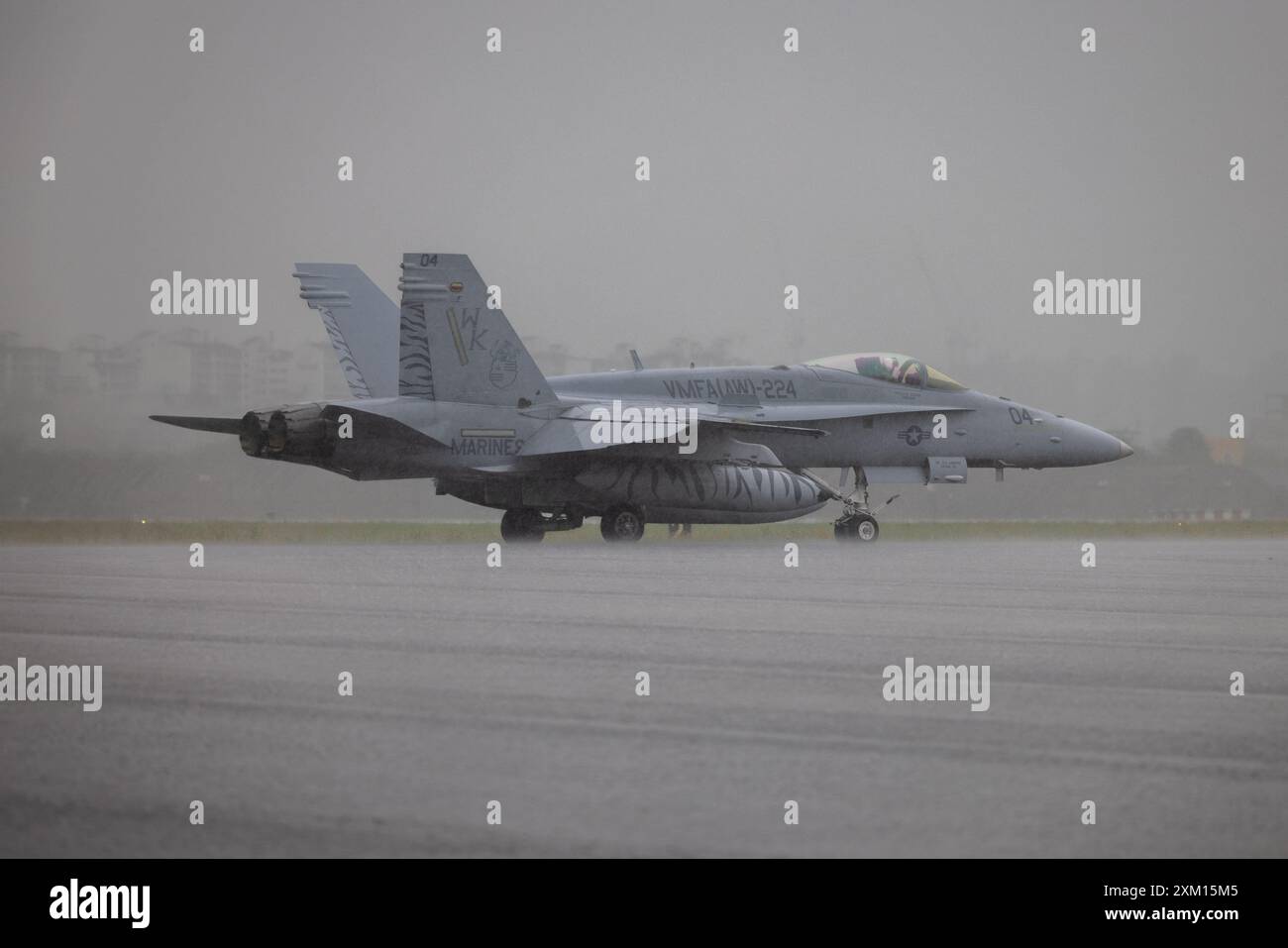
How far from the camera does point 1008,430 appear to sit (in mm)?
27172

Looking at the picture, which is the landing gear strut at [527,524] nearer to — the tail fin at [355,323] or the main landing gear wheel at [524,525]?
the main landing gear wheel at [524,525]

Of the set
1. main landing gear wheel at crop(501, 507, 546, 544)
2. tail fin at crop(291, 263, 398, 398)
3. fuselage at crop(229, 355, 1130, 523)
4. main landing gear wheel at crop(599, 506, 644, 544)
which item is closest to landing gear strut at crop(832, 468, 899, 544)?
fuselage at crop(229, 355, 1130, 523)

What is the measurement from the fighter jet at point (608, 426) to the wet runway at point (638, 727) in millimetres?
8284

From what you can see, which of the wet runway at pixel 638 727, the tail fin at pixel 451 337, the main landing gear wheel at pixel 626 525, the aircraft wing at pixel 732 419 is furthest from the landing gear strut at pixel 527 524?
the wet runway at pixel 638 727

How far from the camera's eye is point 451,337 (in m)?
22.1

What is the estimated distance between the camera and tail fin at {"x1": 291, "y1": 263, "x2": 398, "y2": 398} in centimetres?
2702

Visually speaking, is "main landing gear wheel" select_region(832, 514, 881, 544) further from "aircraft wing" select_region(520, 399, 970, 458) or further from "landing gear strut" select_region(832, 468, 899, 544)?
"aircraft wing" select_region(520, 399, 970, 458)

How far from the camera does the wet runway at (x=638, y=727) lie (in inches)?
196

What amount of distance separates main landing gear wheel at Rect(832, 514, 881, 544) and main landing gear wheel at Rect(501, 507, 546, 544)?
5122mm

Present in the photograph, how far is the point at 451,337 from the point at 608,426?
2615 millimetres

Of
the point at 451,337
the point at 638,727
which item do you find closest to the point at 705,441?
the point at 451,337

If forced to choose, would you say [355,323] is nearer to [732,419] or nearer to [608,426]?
[608,426]

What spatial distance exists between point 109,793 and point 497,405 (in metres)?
17.3
